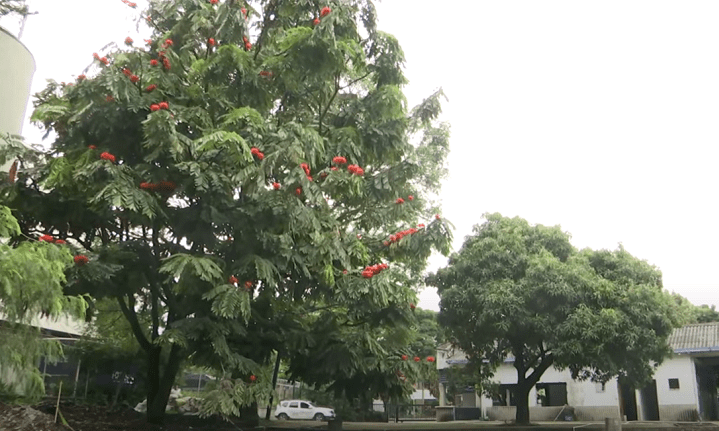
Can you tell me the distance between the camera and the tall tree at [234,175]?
30.4 ft

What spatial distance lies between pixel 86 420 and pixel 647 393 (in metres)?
26.7

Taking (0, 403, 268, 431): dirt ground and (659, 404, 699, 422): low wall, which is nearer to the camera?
(0, 403, 268, 431): dirt ground

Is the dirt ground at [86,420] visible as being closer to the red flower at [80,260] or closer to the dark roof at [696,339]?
the red flower at [80,260]

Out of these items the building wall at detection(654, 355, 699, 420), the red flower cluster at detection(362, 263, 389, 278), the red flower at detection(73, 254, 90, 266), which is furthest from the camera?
the building wall at detection(654, 355, 699, 420)

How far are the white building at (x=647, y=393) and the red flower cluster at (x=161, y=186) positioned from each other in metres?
20.1

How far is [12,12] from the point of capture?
15148 mm

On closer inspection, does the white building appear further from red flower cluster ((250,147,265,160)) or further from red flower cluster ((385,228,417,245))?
red flower cluster ((250,147,265,160))

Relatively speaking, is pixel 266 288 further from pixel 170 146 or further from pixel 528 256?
pixel 528 256

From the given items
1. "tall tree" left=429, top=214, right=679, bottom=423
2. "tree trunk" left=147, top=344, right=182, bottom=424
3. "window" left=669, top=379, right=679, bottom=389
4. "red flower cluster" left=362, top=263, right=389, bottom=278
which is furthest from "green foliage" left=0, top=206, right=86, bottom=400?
"window" left=669, top=379, right=679, bottom=389

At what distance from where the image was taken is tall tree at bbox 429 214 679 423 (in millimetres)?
18094

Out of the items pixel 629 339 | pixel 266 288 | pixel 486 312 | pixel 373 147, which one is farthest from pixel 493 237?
pixel 266 288

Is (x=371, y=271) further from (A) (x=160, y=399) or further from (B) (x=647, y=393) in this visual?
(B) (x=647, y=393)

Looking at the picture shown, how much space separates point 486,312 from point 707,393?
57.6ft

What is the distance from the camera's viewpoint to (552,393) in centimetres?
3112
